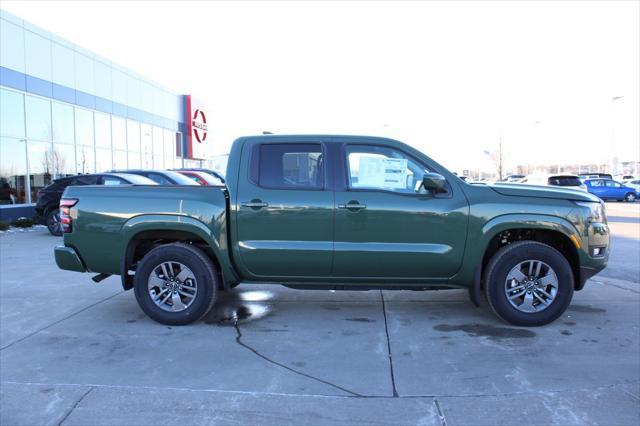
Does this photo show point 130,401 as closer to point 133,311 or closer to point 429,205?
point 133,311

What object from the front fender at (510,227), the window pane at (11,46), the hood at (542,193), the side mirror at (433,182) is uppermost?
the window pane at (11,46)

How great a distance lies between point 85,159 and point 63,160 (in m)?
1.37

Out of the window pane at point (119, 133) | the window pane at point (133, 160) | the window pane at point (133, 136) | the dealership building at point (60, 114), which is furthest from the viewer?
the window pane at point (133, 160)

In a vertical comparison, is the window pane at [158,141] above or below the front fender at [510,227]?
above

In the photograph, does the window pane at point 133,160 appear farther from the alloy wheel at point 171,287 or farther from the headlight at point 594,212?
the headlight at point 594,212

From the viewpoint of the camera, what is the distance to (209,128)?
108ft

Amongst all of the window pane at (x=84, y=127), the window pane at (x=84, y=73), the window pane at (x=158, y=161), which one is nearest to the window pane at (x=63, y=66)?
the window pane at (x=84, y=73)

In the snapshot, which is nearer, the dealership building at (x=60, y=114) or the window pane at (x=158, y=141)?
the dealership building at (x=60, y=114)

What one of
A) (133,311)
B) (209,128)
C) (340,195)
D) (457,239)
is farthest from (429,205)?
(209,128)

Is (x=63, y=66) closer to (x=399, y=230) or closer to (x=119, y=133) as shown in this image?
(x=119, y=133)

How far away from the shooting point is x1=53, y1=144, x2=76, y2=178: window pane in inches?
693

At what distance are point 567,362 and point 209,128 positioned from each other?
1224 inches

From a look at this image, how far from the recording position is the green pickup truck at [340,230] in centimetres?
493

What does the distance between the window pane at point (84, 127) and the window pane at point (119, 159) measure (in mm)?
1924
